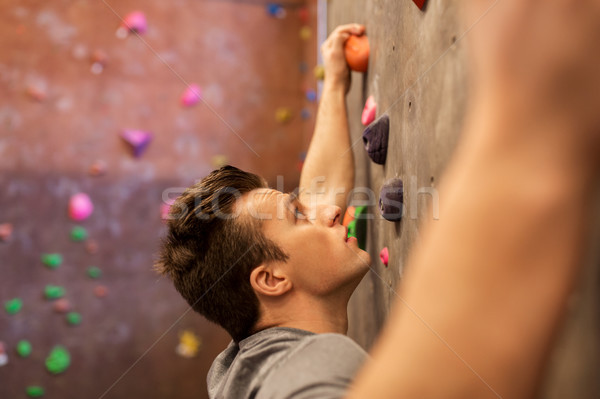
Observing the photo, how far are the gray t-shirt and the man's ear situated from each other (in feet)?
0.29

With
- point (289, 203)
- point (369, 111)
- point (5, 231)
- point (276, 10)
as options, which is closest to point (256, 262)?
point (289, 203)

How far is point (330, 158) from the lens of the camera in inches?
57.2

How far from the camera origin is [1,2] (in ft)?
7.57

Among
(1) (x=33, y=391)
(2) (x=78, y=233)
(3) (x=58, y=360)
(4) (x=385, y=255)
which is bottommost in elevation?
(1) (x=33, y=391)

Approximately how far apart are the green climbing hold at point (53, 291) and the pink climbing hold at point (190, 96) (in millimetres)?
1069

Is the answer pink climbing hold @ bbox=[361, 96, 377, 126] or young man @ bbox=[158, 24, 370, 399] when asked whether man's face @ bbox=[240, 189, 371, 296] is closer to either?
young man @ bbox=[158, 24, 370, 399]

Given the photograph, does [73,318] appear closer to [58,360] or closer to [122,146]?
[58,360]

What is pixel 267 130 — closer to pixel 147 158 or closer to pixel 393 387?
pixel 147 158

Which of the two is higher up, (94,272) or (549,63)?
(549,63)

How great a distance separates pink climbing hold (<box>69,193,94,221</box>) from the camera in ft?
7.80

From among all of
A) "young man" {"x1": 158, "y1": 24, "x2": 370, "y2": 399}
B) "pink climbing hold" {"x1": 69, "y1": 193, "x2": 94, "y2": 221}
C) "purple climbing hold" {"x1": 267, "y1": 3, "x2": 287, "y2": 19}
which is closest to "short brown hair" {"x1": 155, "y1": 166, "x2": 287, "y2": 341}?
"young man" {"x1": 158, "y1": 24, "x2": 370, "y2": 399}

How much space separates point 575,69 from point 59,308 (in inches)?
99.7

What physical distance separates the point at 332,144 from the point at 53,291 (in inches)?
65.0

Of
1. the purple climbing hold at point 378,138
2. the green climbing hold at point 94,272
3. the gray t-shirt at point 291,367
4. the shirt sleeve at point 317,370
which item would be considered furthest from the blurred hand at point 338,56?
the green climbing hold at point 94,272
